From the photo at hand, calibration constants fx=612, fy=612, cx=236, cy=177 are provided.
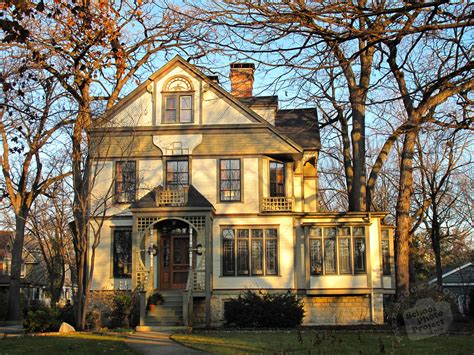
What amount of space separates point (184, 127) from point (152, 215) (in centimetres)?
431

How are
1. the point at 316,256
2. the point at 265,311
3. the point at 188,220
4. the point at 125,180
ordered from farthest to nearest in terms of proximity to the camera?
the point at 125,180, the point at 316,256, the point at 188,220, the point at 265,311

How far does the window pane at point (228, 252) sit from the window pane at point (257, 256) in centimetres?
87

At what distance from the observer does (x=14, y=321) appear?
31797 mm

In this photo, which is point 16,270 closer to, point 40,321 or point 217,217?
point 217,217

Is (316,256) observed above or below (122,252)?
below

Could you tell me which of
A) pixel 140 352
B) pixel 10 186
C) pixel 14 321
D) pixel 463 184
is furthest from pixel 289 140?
pixel 463 184

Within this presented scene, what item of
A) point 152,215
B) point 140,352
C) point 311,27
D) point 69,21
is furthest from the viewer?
point 152,215

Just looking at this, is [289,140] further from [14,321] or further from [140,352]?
[14,321]

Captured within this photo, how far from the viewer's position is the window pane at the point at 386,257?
25.8m

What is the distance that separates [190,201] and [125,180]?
354 cm

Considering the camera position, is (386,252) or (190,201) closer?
(190,201)

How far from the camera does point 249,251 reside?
2539cm

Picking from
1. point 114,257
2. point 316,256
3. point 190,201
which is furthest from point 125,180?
point 316,256

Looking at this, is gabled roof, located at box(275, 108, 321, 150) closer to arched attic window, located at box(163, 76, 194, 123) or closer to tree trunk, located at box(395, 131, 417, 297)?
tree trunk, located at box(395, 131, 417, 297)
